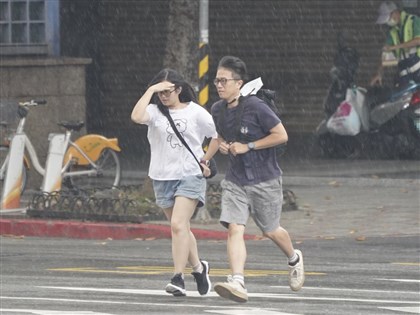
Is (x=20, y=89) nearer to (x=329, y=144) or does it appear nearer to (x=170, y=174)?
(x=329, y=144)

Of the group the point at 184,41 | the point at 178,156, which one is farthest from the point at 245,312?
the point at 184,41

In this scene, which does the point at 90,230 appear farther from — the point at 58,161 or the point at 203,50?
the point at 203,50

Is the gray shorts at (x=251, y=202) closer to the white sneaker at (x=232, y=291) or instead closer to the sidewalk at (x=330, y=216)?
the white sneaker at (x=232, y=291)

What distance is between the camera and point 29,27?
2200 cm

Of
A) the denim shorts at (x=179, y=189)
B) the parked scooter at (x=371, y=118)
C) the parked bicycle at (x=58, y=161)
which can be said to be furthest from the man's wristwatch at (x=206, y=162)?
the parked scooter at (x=371, y=118)

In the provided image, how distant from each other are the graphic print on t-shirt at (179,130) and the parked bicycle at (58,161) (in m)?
6.59

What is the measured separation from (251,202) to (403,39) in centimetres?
1233

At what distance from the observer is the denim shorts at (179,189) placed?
11.9 meters

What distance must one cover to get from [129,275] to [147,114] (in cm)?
190

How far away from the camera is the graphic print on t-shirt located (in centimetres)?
1194

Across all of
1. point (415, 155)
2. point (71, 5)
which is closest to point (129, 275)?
point (415, 155)

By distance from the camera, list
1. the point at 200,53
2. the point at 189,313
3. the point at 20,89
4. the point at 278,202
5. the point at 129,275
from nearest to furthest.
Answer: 1. the point at 189,313
2. the point at 278,202
3. the point at 129,275
4. the point at 200,53
5. the point at 20,89

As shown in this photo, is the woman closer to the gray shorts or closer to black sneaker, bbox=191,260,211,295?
black sneaker, bbox=191,260,211,295

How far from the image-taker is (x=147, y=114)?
472 inches
